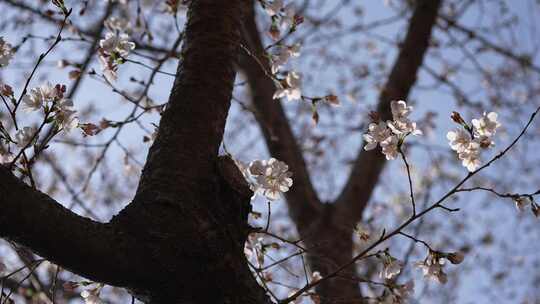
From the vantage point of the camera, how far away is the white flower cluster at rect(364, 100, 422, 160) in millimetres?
1626

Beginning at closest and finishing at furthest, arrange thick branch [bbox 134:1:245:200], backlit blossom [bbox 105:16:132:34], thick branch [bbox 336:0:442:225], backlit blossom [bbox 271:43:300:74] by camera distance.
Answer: thick branch [bbox 134:1:245:200]
backlit blossom [bbox 271:43:300:74]
backlit blossom [bbox 105:16:132:34]
thick branch [bbox 336:0:442:225]

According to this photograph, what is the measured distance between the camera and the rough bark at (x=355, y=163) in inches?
131

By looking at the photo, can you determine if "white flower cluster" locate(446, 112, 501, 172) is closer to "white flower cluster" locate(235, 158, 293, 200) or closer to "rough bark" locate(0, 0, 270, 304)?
"white flower cluster" locate(235, 158, 293, 200)

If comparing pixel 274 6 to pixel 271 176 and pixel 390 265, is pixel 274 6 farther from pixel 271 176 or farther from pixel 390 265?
pixel 390 265

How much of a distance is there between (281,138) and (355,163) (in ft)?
1.76

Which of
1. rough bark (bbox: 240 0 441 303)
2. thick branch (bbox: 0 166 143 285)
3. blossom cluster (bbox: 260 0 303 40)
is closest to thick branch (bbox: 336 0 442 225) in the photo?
rough bark (bbox: 240 0 441 303)

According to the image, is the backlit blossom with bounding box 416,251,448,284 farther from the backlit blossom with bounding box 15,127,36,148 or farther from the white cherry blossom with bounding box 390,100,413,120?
the backlit blossom with bounding box 15,127,36,148

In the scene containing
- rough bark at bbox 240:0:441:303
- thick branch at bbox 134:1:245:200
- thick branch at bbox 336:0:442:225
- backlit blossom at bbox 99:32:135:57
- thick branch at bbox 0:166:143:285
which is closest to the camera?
thick branch at bbox 0:166:143:285

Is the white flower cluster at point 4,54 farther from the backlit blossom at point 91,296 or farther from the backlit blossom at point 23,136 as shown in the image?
the backlit blossom at point 91,296

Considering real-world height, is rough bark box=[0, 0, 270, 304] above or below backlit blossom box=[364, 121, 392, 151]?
below

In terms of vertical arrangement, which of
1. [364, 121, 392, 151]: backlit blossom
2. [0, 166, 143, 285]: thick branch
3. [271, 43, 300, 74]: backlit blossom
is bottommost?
[0, 166, 143, 285]: thick branch

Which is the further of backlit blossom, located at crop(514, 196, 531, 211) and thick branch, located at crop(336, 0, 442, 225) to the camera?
thick branch, located at crop(336, 0, 442, 225)

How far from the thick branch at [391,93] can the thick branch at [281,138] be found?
0.23 meters

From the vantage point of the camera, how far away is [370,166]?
11.7ft
